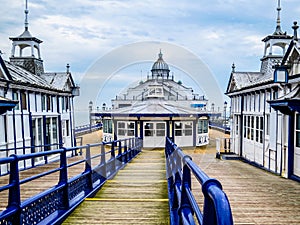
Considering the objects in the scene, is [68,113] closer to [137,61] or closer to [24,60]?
[24,60]

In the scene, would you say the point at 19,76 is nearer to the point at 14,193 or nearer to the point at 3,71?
the point at 3,71

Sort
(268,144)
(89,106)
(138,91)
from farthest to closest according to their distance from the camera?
(138,91) < (89,106) < (268,144)

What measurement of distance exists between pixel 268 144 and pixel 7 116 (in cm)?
962

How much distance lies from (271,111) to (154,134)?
8.52 meters

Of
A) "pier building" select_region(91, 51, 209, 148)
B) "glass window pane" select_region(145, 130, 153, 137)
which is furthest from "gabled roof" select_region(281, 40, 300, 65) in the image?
"glass window pane" select_region(145, 130, 153, 137)

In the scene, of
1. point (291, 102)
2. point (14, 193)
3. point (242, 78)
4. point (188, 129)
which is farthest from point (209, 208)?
point (188, 129)

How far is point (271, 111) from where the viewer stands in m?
10.4

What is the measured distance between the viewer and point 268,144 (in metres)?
10.9

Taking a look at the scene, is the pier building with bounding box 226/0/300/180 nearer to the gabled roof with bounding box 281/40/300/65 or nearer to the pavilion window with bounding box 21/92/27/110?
the gabled roof with bounding box 281/40/300/65

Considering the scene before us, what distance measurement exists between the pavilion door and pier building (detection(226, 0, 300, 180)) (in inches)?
171

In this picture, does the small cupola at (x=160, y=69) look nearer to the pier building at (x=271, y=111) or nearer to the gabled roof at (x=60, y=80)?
the pier building at (x=271, y=111)

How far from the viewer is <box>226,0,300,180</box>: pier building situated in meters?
8.63

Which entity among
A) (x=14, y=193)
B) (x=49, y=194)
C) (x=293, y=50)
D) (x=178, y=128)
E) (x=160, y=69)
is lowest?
(x=178, y=128)

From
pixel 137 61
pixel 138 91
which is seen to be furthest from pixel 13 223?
pixel 138 91
